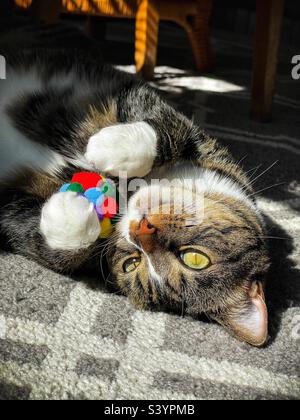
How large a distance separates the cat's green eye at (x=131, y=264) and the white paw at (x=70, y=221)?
138 millimetres

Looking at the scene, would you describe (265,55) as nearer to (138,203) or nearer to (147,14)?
(147,14)

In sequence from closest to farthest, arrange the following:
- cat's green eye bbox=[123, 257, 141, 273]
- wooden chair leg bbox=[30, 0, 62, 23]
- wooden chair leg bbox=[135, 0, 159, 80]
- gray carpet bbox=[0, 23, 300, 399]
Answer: gray carpet bbox=[0, 23, 300, 399] → cat's green eye bbox=[123, 257, 141, 273] → wooden chair leg bbox=[30, 0, 62, 23] → wooden chair leg bbox=[135, 0, 159, 80]

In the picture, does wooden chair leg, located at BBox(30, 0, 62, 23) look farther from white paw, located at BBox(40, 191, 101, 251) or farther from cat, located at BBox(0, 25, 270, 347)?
white paw, located at BBox(40, 191, 101, 251)

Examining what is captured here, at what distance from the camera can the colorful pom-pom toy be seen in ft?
3.59

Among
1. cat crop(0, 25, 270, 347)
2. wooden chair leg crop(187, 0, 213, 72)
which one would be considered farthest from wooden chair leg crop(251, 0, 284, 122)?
cat crop(0, 25, 270, 347)

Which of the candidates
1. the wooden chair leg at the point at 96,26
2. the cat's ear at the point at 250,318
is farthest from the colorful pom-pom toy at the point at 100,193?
the wooden chair leg at the point at 96,26

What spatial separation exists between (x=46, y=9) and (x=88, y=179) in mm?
1430

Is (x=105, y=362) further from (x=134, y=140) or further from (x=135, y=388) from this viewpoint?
(x=134, y=140)

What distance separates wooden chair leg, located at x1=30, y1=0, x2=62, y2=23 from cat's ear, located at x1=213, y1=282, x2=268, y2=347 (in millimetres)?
1717

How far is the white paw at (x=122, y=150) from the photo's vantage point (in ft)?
3.52

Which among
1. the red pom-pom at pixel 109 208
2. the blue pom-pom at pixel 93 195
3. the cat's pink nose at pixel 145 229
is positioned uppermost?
the blue pom-pom at pixel 93 195

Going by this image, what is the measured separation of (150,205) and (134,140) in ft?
0.50

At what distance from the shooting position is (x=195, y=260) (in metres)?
1.10

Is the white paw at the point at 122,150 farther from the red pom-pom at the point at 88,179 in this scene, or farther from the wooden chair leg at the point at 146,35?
the wooden chair leg at the point at 146,35
